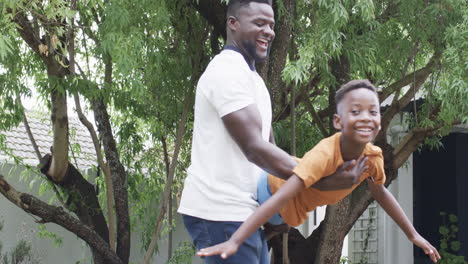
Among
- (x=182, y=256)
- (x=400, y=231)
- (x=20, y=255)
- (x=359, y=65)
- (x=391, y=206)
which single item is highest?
(x=359, y=65)

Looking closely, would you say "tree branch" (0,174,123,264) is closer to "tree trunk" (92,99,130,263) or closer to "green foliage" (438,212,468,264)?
"tree trunk" (92,99,130,263)

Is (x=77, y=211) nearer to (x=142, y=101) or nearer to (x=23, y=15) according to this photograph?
(x=142, y=101)

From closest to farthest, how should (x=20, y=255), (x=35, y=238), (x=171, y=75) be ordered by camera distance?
(x=171, y=75) → (x=20, y=255) → (x=35, y=238)

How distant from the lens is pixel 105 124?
7477mm

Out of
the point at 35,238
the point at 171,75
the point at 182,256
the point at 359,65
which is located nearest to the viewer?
the point at 359,65

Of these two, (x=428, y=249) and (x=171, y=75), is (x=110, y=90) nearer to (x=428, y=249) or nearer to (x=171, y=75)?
(x=171, y=75)

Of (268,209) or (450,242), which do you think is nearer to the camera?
(268,209)

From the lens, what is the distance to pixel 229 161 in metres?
2.30

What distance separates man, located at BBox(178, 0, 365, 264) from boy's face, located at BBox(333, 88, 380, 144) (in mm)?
95

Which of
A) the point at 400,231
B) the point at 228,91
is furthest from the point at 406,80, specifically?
the point at 228,91

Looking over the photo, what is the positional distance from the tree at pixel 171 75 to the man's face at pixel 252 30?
9.42 feet

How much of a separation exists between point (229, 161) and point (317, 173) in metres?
0.27

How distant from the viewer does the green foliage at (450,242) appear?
8766 millimetres

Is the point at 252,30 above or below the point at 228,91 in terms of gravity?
above
